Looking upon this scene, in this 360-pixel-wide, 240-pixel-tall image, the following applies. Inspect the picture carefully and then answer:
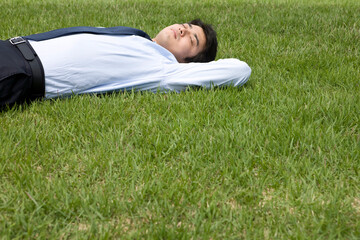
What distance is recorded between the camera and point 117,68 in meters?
3.02

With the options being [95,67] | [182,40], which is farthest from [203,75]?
[95,67]

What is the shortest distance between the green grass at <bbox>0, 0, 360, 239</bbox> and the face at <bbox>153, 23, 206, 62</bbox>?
1.92 feet

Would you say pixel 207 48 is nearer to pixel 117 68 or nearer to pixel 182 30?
pixel 182 30

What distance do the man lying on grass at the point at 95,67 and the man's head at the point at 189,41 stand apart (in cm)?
2

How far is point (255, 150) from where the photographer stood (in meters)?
2.29

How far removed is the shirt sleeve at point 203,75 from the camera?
123 inches

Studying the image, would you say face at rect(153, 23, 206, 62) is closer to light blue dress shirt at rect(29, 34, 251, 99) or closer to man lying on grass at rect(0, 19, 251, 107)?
man lying on grass at rect(0, 19, 251, 107)

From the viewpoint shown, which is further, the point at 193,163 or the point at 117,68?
the point at 117,68

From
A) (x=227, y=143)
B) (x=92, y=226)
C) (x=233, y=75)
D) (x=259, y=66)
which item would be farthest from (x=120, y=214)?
(x=259, y=66)

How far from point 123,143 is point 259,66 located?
6.36 feet

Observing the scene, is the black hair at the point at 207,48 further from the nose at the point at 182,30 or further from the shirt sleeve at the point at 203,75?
the shirt sleeve at the point at 203,75

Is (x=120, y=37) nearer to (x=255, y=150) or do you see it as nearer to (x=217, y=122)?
(x=217, y=122)

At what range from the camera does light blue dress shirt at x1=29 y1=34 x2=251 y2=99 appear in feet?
9.41

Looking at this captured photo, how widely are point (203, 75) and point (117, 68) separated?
0.66 meters
